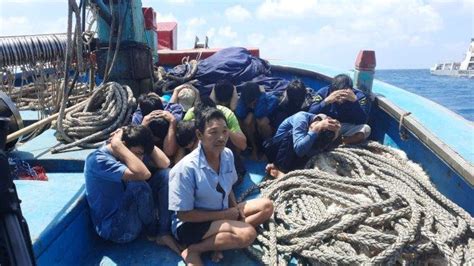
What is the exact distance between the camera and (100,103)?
3.72 meters

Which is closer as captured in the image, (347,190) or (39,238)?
(39,238)

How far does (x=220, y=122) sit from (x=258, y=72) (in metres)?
2.96

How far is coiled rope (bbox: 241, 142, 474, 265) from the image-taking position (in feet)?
6.68

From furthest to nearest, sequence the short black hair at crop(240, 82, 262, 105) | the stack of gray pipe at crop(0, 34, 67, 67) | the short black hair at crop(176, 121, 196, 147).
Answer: the short black hair at crop(240, 82, 262, 105)
the stack of gray pipe at crop(0, 34, 67, 67)
the short black hair at crop(176, 121, 196, 147)

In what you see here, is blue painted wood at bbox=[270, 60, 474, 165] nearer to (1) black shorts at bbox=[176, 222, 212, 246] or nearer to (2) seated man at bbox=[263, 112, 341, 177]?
(2) seated man at bbox=[263, 112, 341, 177]

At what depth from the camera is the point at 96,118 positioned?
11.1ft

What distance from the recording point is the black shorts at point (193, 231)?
2336mm

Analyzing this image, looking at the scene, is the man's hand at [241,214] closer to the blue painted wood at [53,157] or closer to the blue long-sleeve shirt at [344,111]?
the blue painted wood at [53,157]

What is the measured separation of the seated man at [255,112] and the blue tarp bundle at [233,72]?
0.76 metres

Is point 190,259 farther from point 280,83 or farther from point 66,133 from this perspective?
point 280,83

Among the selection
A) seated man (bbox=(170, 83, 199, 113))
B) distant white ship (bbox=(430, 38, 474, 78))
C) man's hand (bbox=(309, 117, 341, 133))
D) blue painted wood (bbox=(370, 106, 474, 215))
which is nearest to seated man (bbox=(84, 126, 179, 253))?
seated man (bbox=(170, 83, 199, 113))

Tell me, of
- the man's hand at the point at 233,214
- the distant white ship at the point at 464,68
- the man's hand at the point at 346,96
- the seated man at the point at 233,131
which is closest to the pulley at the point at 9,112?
the seated man at the point at 233,131

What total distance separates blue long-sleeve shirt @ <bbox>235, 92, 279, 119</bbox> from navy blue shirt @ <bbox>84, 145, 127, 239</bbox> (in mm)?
1682

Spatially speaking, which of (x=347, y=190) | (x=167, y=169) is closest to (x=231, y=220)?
(x=167, y=169)
